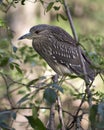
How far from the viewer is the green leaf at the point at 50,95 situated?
7.16 feet

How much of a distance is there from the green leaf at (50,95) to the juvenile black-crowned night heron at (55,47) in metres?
3.09

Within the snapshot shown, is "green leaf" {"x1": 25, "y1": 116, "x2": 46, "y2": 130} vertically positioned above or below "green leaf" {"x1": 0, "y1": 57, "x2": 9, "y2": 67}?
below

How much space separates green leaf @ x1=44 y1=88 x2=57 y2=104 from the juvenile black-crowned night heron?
3095 mm

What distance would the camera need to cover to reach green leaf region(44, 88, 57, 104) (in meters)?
2.18

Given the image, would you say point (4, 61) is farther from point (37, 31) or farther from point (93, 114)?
point (37, 31)

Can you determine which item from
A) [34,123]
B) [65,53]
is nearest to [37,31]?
[65,53]

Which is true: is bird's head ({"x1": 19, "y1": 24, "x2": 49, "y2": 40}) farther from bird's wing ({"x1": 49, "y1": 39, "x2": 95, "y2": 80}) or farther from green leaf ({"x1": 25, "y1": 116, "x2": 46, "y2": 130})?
green leaf ({"x1": 25, "y1": 116, "x2": 46, "y2": 130})

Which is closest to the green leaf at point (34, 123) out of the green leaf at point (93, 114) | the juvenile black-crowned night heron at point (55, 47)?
the green leaf at point (93, 114)

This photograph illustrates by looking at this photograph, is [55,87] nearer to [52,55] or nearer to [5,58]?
[5,58]

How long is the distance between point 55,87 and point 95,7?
12759mm

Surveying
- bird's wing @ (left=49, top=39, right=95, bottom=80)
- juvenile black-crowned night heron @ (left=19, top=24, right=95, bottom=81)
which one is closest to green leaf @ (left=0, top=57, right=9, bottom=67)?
juvenile black-crowned night heron @ (left=19, top=24, right=95, bottom=81)

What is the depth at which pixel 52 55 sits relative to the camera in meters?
5.48

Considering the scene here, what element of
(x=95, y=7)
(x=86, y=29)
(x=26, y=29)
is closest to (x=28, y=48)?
(x=26, y=29)

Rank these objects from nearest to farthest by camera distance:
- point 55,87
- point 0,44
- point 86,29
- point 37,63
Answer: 1. point 55,87
2. point 0,44
3. point 37,63
4. point 86,29
